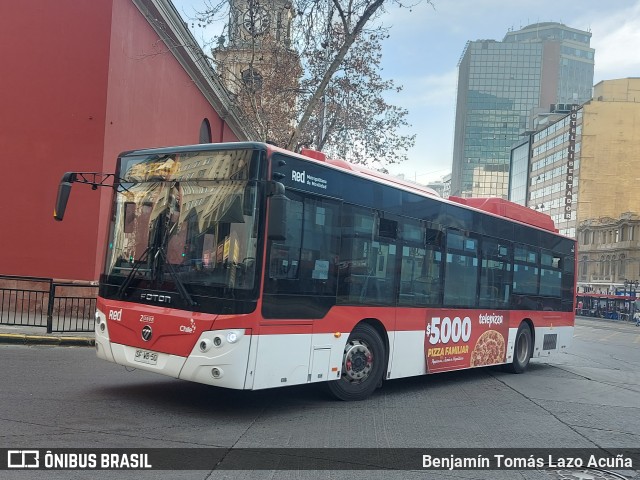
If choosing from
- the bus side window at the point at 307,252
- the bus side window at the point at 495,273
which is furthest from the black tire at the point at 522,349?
the bus side window at the point at 307,252

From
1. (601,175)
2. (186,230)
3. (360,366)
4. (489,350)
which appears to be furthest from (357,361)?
(601,175)

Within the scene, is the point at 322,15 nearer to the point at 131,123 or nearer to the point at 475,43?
the point at 131,123

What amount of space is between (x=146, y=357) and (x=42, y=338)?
19.8 feet

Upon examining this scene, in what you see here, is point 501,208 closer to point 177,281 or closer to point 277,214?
point 277,214

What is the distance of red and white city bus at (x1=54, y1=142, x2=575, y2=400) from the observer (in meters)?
6.34

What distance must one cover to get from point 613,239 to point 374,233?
79.6m

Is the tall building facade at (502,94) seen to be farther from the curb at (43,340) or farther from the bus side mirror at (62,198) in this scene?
the bus side mirror at (62,198)

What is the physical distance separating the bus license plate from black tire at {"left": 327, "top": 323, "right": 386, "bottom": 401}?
7.60ft

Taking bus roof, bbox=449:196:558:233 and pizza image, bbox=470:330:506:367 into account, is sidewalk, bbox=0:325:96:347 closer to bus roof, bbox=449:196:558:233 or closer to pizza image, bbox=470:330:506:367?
pizza image, bbox=470:330:506:367

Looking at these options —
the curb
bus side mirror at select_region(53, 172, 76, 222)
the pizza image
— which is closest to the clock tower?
the curb

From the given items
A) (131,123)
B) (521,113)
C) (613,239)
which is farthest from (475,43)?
(131,123)

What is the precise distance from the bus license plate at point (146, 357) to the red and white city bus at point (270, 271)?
0.01m

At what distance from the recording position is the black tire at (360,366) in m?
7.78

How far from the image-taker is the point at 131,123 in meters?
16.8
